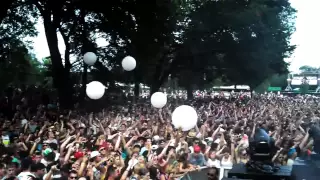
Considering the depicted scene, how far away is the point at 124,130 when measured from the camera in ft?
30.5

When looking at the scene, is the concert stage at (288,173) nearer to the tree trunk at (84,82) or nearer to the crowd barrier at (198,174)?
the crowd barrier at (198,174)

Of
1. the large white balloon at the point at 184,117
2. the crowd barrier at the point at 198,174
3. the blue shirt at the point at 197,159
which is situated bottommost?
the crowd barrier at the point at 198,174

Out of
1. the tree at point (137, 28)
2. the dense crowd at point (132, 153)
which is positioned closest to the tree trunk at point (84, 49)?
the tree at point (137, 28)

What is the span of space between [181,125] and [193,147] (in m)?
0.50

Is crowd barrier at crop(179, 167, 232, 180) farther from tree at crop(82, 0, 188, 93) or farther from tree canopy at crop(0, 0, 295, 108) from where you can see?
tree at crop(82, 0, 188, 93)

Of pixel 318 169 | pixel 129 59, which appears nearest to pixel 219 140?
pixel 318 169

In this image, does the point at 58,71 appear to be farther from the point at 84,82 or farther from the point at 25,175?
the point at 25,175

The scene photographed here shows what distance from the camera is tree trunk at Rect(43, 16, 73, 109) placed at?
18.4 m

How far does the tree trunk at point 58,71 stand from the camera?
18391 mm

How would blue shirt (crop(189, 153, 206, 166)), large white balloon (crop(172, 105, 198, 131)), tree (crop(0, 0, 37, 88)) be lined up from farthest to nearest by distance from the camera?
1. tree (crop(0, 0, 37, 88))
2. large white balloon (crop(172, 105, 198, 131))
3. blue shirt (crop(189, 153, 206, 166))

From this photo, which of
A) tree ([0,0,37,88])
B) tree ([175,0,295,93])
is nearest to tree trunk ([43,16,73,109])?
tree ([0,0,37,88])

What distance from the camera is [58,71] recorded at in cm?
1866

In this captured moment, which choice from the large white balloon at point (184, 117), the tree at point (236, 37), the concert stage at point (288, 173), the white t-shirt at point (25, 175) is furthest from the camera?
the tree at point (236, 37)

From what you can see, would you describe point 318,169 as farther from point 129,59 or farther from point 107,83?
point 107,83
